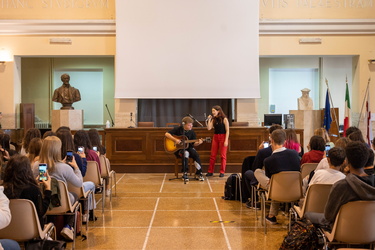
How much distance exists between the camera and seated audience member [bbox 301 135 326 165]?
617 cm

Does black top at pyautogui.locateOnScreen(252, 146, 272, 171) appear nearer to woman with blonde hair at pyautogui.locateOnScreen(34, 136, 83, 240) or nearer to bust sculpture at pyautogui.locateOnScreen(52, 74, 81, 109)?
woman with blonde hair at pyautogui.locateOnScreen(34, 136, 83, 240)

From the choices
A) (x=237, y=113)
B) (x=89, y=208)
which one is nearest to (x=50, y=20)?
(x=237, y=113)

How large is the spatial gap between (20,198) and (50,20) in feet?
31.7

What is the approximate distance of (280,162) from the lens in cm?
565

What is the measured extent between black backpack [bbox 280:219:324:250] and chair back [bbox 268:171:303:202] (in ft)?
3.59

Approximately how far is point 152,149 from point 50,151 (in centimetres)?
622

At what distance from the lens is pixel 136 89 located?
12.4 metres

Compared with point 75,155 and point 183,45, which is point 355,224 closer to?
point 75,155

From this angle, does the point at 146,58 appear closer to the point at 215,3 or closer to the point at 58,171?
the point at 215,3

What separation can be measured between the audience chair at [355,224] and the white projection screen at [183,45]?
342 inches

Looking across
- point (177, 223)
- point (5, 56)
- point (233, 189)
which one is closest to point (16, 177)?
point (177, 223)

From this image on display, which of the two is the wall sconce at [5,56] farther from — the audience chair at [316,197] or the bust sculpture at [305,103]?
the audience chair at [316,197]

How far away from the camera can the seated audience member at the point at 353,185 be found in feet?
12.3

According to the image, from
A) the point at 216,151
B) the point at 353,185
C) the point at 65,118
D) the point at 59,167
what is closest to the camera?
the point at 353,185
